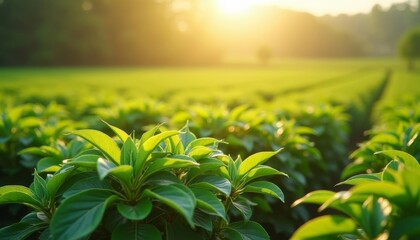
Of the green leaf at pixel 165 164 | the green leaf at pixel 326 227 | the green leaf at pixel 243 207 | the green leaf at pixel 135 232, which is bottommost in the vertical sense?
the green leaf at pixel 243 207

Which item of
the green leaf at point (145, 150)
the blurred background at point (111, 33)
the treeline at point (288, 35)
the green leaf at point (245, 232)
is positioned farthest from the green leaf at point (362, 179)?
the treeline at point (288, 35)

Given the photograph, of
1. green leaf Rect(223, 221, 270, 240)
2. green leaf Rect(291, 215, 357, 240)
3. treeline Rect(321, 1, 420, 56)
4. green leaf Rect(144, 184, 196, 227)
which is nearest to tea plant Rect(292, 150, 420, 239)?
green leaf Rect(291, 215, 357, 240)

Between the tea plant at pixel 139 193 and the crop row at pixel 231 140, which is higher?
the tea plant at pixel 139 193

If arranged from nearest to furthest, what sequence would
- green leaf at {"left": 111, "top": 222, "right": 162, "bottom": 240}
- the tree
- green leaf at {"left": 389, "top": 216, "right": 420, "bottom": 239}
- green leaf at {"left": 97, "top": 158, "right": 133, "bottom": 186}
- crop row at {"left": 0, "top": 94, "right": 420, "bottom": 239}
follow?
green leaf at {"left": 389, "top": 216, "right": 420, "bottom": 239}
crop row at {"left": 0, "top": 94, "right": 420, "bottom": 239}
green leaf at {"left": 97, "top": 158, "right": 133, "bottom": 186}
green leaf at {"left": 111, "top": 222, "right": 162, "bottom": 240}
the tree

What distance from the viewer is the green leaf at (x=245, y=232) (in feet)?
5.56

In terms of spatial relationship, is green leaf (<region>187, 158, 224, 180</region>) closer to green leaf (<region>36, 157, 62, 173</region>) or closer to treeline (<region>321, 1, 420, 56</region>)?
green leaf (<region>36, 157, 62, 173</region>)

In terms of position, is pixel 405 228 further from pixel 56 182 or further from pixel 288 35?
pixel 288 35

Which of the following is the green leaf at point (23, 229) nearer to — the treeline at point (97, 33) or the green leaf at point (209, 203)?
the green leaf at point (209, 203)

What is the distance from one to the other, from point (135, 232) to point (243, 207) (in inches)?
21.2

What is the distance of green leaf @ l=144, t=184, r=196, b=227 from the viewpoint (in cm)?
129

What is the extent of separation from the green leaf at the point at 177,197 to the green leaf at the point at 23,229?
0.54 m

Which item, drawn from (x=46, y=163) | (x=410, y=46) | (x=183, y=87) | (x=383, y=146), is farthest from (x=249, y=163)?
(x=410, y=46)

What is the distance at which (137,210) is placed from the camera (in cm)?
138

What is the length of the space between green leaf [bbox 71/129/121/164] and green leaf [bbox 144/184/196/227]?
0.21 m
